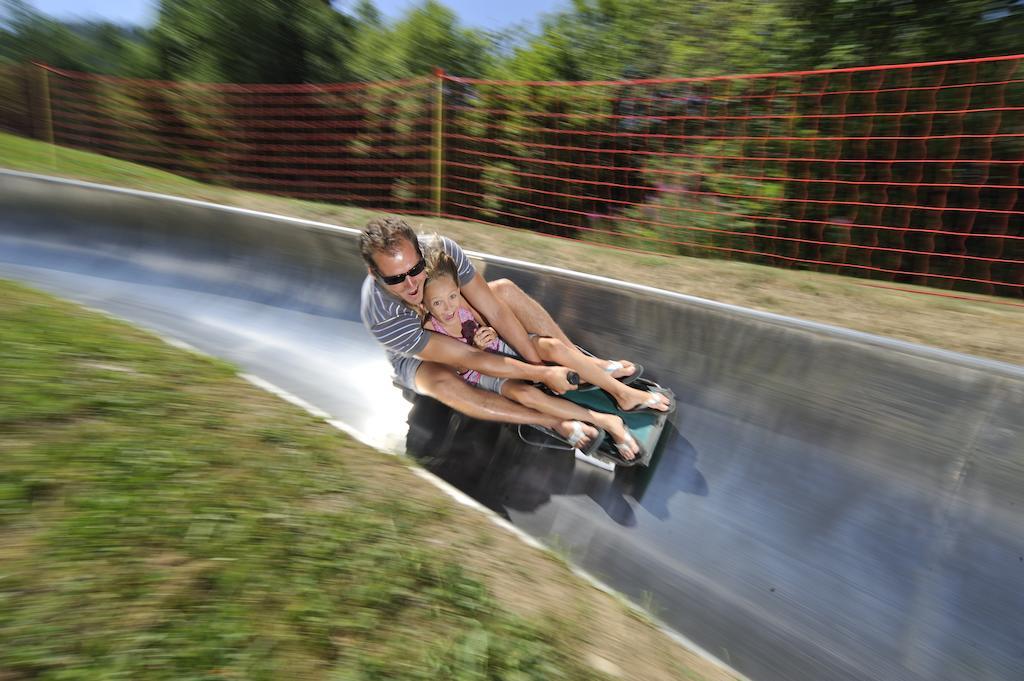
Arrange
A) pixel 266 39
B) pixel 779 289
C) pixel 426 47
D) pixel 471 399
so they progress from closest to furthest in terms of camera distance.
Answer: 1. pixel 471 399
2. pixel 779 289
3. pixel 426 47
4. pixel 266 39

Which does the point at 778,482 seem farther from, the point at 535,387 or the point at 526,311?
the point at 526,311

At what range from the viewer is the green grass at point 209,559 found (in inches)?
51.3

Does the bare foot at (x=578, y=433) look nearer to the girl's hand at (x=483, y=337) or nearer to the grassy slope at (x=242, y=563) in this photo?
the girl's hand at (x=483, y=337)

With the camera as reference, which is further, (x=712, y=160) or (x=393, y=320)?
(x=712, y=160)

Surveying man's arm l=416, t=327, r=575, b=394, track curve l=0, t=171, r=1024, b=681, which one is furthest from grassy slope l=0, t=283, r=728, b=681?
man's arm l=416, t=327, r=575, b=394

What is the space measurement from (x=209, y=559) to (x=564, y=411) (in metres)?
1.69

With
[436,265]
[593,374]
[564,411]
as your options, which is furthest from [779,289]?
[436,265]

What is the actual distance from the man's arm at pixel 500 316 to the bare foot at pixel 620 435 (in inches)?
19.3

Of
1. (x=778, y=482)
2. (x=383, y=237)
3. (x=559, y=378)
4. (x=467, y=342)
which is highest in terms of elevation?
(x=383, y=237)

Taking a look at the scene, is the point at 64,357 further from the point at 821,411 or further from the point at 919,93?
the point at 919,93

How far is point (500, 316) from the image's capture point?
3.00 m

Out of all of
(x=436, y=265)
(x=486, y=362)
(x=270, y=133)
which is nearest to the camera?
(x=436, y=265)

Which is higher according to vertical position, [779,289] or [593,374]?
[779,289]

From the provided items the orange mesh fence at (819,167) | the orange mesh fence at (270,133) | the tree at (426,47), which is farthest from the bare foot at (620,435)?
the tree at (426,47)
